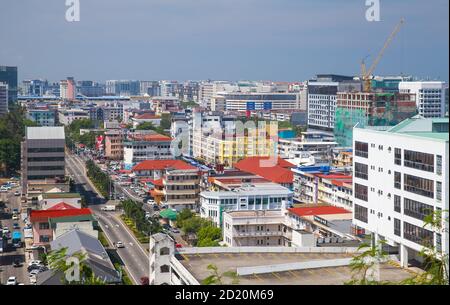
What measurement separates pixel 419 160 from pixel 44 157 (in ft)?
21.9

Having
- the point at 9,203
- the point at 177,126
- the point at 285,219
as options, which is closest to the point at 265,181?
the point at 285,219

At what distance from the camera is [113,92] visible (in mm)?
35938

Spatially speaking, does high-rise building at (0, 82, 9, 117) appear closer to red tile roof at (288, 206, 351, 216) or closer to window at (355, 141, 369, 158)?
red tile roof at (288, 206, 351, 216)

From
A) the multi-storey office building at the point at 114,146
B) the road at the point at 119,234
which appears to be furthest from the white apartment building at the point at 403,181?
the multi-storey office building at the point at 114,146

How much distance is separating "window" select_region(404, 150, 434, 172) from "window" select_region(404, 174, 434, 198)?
70 millimetres

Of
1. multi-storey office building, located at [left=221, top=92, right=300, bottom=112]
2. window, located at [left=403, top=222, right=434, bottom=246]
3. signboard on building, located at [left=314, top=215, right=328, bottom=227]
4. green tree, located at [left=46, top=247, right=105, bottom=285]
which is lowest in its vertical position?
signboard on building, located at [left=314, top=215, right=328, bottom=227]

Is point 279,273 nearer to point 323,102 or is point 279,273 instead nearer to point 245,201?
point 245,201

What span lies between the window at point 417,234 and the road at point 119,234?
2.43 metres

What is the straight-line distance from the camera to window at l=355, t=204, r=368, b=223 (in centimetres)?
506

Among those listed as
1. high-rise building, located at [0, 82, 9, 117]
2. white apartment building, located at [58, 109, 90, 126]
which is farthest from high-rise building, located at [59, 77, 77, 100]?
high-rise building, located at [0, 82, 9, 117]

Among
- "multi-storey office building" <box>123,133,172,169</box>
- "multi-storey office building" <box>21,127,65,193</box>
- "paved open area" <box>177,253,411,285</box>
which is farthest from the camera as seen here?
"multi-storey office building" <box>123,133,172,169</box>

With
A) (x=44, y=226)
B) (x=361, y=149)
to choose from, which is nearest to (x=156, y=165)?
(x=44, y=226)

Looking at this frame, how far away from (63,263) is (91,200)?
298 inches

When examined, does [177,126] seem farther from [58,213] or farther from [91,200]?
[58,213]
